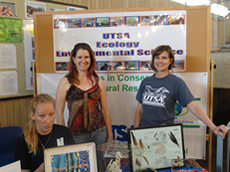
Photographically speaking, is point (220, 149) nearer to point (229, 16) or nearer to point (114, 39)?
point (114, 39)

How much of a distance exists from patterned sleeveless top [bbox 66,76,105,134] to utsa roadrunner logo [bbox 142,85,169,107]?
430 mm

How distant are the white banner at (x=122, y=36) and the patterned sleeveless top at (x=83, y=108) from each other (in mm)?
650

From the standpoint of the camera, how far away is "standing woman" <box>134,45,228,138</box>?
180 centimetres

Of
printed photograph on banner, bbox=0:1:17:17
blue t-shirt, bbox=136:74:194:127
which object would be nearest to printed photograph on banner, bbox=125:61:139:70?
blue t-shirt, bbox=136:74:194:127

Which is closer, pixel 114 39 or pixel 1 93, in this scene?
pixel 114 39

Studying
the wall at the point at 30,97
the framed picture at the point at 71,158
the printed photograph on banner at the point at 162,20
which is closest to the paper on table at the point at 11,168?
the framed picture at the point at 71,158

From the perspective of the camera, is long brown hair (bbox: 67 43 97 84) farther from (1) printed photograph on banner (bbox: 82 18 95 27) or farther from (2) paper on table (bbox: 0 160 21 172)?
(2) paper on table (bbox: 0 160 21 172)

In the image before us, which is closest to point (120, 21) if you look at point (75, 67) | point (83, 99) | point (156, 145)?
point (75, 67)

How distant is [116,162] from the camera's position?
1.15 metres

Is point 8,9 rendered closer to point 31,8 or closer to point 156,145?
point 31,8

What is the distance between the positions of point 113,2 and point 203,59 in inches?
96.9

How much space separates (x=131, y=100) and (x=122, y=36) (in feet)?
2.33

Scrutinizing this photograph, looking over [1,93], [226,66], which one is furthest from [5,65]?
[226,66]

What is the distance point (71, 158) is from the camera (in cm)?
109
